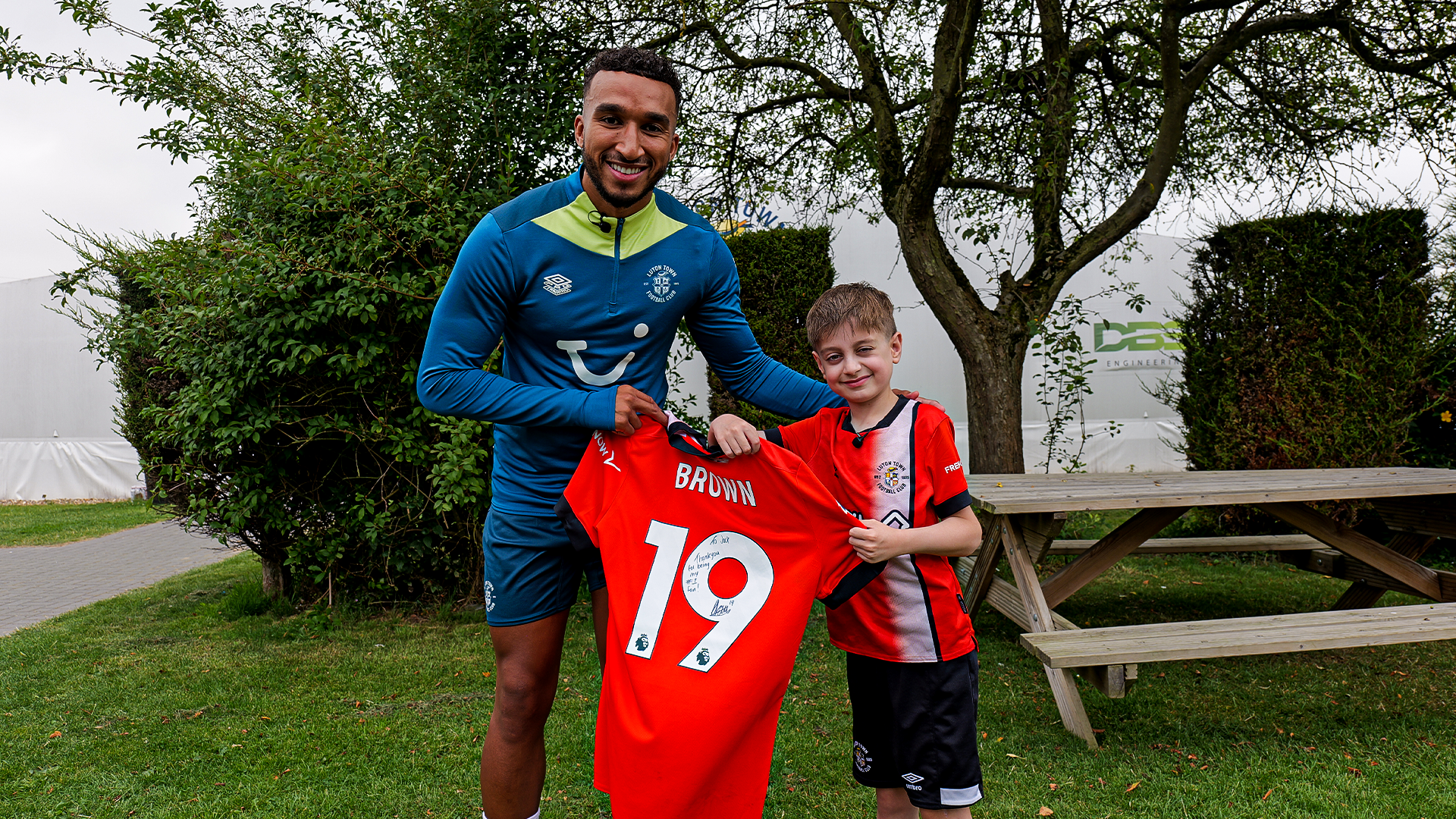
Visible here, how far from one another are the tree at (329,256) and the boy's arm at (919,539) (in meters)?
3.71

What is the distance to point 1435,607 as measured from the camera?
3869 mm

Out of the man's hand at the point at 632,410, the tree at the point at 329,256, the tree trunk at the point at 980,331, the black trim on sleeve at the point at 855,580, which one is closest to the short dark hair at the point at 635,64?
the man's hand at the point at 632,410

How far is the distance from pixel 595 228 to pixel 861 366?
0.74 meters

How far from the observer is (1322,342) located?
22.8 feet

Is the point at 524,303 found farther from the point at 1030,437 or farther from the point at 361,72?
the point at 1030,437

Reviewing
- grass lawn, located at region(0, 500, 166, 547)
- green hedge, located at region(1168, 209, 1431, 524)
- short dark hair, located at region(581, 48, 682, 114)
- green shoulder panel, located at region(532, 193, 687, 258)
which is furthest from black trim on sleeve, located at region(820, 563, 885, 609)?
grass lawn, located at region(0, 500, 166, 547)

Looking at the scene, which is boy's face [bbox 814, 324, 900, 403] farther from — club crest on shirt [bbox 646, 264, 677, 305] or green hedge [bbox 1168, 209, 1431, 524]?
green hedge [bbox 1168, 209, 1431, 524]

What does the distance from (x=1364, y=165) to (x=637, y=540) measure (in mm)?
7474

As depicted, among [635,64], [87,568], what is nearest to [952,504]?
[635,64]

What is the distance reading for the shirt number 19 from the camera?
5.87 ft

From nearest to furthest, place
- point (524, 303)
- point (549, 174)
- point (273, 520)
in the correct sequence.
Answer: point (524, 303), point (273, 520), point (549, 174)

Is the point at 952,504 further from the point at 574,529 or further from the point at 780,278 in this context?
the point at 780,278

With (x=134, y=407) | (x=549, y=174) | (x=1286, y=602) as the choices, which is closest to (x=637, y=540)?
(x=549, y=174)

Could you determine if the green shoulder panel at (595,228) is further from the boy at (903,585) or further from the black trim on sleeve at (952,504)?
the black trim on sleeve at (952,504)
